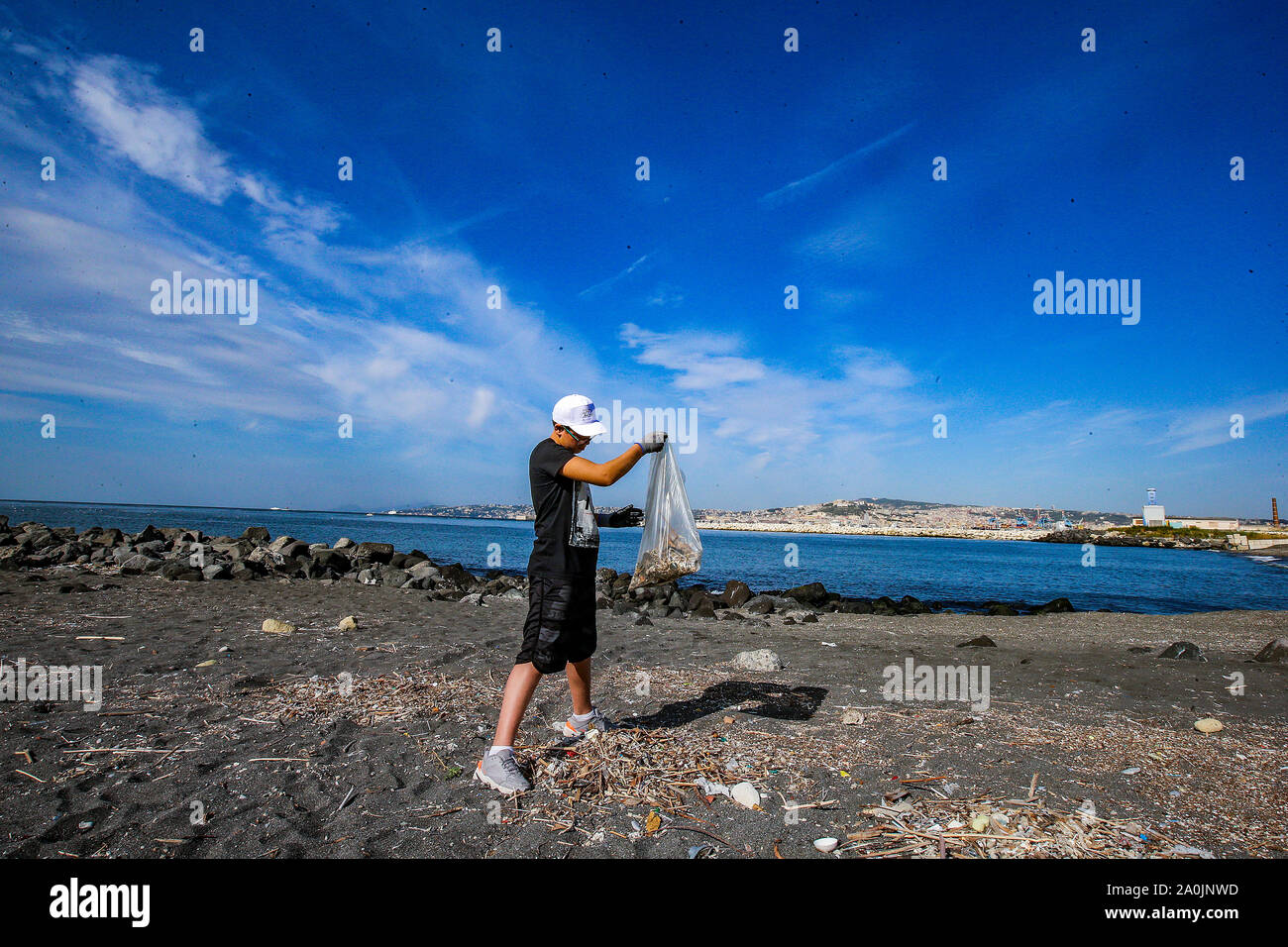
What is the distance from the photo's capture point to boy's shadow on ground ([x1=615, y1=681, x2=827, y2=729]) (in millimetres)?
4848

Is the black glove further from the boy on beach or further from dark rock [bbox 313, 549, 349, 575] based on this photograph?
dark rock [bbox 313, 549, 349, 575]

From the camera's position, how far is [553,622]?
3.71 meters

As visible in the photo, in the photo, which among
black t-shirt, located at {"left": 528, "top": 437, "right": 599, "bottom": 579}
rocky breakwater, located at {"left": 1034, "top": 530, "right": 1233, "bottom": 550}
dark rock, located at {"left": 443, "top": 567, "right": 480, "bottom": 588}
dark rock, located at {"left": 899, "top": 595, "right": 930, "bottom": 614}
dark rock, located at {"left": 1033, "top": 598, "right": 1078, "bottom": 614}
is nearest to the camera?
black t-shirt, located at {"left": 528, "top": 437, "right": 599, "bottom": 579}

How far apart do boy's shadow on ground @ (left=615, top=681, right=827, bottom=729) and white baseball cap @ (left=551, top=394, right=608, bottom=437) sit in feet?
8.02

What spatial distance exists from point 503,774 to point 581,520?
62.7 inches

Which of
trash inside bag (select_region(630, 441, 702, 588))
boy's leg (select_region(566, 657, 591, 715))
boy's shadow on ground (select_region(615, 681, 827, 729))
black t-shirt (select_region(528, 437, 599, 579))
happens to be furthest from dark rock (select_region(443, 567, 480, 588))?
black t-shirt (select_region(528, 437, 599, 579))

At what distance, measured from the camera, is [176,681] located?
16.8ft

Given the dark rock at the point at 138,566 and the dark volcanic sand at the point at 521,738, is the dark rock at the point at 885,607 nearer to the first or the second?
the dark volcanic sand at the point at 521,738

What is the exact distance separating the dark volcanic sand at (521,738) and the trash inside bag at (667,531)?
1249 millimetres

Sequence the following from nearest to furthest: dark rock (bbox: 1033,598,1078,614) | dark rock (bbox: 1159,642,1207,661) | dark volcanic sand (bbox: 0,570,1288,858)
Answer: dark volcanic sand (bbox: 0,570,1288,858) → dark rock (bbox: 1159,642,1207,661) → dark rock (bbox: 1033,598,1078,614)

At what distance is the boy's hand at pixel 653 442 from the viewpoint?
3954mm

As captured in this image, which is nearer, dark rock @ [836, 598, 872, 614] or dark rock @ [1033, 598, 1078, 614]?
dark rock @ [836, 598, 872, 614]

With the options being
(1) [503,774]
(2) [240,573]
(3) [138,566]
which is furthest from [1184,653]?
(3) [138,566]
